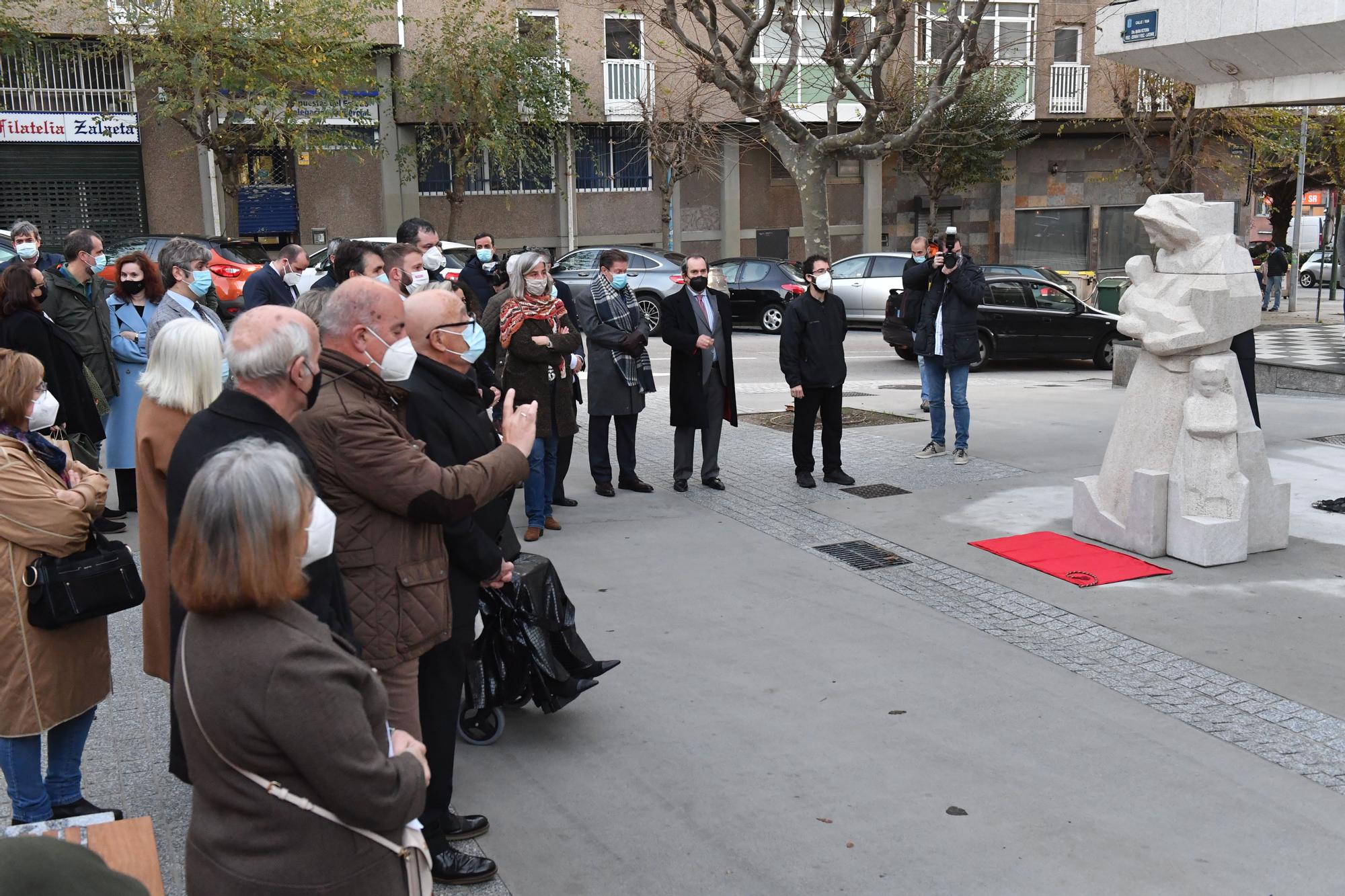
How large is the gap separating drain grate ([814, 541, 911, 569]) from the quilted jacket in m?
4.42

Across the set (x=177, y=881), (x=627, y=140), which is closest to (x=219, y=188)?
(x=627, y=140)

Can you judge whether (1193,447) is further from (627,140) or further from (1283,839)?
(627,140)

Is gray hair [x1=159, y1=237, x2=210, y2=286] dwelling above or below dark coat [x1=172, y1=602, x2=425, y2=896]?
above

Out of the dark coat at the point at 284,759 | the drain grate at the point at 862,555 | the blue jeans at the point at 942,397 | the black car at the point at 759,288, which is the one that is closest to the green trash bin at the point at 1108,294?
the black car at the point at 759,288

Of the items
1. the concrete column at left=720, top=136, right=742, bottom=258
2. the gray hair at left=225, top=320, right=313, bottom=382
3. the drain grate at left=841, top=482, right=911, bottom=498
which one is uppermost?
the concrete column at left=720, top=136, right=742, bottom=258

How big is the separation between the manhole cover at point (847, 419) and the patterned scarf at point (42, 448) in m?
8.96

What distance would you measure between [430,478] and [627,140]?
2969cm

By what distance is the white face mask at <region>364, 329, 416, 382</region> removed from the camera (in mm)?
3791

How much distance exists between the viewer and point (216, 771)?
2.49 metres

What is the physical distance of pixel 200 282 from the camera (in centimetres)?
814

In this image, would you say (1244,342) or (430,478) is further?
(1244,342)

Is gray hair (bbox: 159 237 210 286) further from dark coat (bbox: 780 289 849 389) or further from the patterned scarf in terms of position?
dark coat (bbox: 780 289 849 389)

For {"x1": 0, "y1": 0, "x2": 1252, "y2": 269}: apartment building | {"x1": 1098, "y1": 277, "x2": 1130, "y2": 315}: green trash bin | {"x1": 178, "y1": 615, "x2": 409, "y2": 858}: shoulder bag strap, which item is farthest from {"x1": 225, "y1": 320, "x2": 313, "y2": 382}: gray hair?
{"x1": 1098, "y1": 277, "x2": 1130, "y2": 315}: green trash bin

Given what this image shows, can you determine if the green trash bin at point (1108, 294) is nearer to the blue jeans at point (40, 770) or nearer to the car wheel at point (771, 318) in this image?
the car wheel at point (771, 318)
